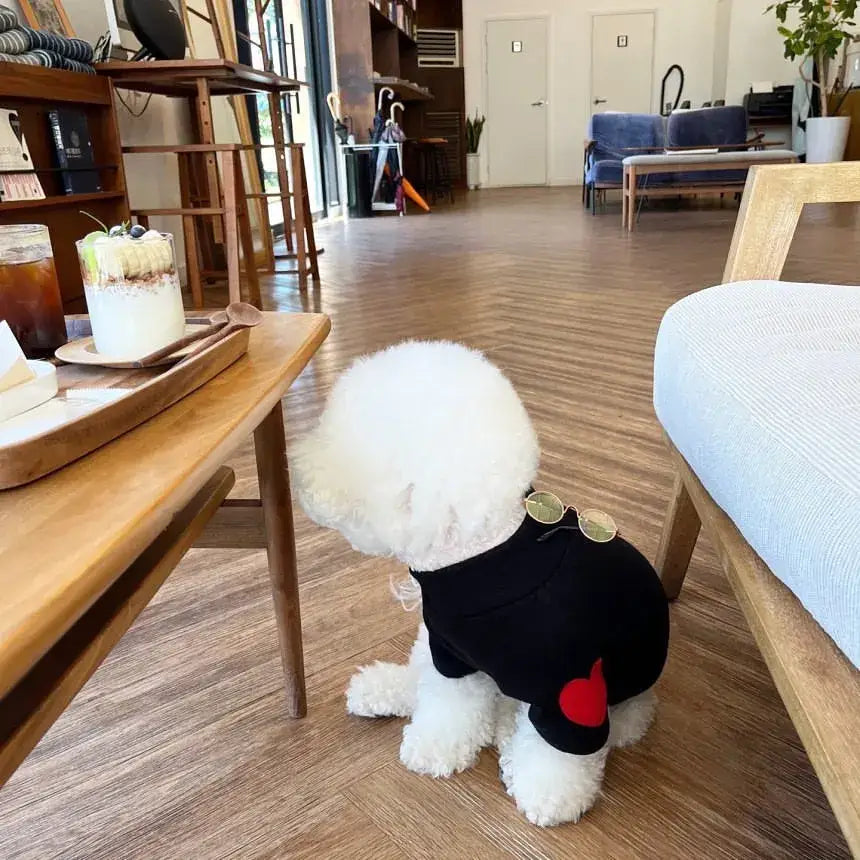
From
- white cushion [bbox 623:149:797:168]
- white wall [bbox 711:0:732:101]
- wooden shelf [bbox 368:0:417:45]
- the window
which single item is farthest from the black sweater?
white wall [bbox 711:0:732:101]

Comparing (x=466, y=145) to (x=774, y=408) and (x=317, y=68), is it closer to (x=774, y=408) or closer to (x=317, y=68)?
(x=317, y=68)

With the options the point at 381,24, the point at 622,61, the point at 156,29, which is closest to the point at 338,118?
the point at 381,24

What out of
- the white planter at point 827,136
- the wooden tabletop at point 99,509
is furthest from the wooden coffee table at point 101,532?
the white planter at point 827,136

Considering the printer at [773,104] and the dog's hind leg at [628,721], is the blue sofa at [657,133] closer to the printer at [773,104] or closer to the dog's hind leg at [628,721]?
the printer at [773,104]

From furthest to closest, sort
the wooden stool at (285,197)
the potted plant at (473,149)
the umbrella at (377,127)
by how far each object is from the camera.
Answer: the potted plant at (473,149) → the umbrella at (377,127) → the wooden stool at (285,197)

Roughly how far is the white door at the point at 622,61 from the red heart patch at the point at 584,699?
1021cm

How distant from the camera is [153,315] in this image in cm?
61

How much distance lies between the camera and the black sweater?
688 millimetres

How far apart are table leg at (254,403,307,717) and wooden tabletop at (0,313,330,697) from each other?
0.28 m

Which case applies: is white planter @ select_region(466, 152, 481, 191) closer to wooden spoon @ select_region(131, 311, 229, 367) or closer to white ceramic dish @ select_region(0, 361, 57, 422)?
wooden spoon @ select_region(131, 311, 229, 367)

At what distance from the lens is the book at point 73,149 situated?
227 cm

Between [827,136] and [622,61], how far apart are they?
11.1 feet

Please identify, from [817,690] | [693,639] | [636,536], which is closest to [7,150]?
[636,536]

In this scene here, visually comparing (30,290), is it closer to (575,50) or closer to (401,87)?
(401,87)
